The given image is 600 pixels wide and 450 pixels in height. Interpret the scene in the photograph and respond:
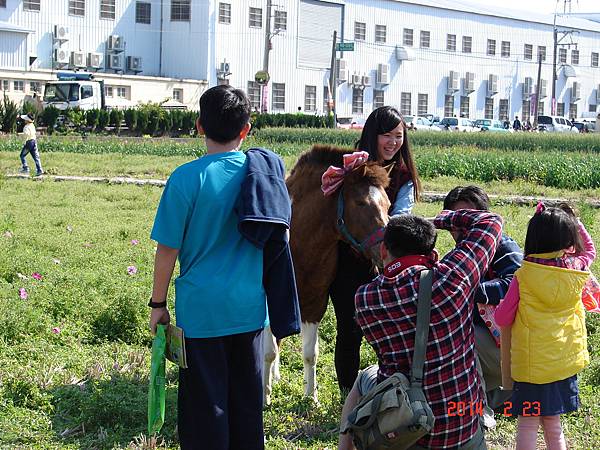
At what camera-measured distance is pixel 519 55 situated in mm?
77750

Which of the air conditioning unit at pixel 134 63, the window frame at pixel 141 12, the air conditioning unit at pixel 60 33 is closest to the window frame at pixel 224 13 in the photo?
the window frame at pixel 141 12

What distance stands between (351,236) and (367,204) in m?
0.22

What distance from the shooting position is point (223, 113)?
4.24m

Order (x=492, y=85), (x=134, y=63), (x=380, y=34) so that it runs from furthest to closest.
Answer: (x=492, y=85) → (x=380, y=34) → (x=134, y=63)

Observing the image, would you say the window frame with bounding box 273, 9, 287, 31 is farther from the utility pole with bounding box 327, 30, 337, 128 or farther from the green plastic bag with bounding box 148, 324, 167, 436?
the green plastic bag with bounding box 148, 324, 167, 436

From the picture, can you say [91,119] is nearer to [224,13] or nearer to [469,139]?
[224,13]

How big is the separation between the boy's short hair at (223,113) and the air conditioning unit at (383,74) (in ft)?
208

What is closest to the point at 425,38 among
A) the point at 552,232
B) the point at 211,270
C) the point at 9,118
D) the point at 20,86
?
the point at 20,86

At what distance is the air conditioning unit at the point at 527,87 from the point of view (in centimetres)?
7900

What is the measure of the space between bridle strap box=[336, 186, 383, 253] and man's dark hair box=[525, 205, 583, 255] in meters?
1.02

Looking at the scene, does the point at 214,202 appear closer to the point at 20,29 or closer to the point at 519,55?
the point at 20,29

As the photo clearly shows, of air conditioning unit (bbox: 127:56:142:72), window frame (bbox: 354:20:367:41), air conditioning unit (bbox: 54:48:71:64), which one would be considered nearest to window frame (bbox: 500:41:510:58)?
window frame (bbox: 354:20:367:41)

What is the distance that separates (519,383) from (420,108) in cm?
6702

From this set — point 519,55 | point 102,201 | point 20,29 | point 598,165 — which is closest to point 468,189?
point 102,201
